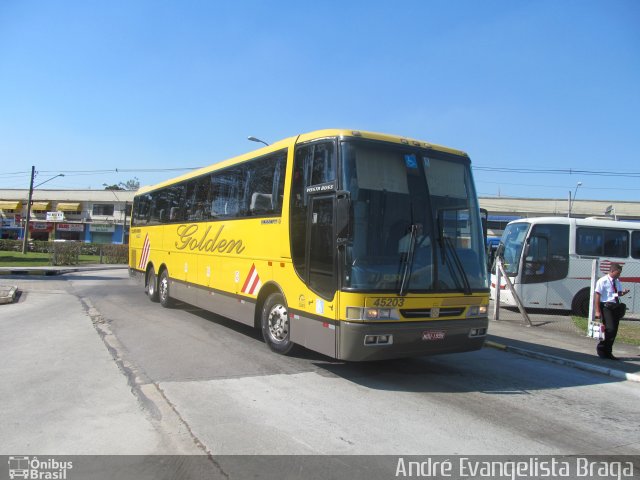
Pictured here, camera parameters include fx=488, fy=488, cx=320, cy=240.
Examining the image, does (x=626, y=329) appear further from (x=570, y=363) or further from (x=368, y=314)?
(x=368, y=314)

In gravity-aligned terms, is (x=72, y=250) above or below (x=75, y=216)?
below

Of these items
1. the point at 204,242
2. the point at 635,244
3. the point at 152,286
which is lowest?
the point at 152,286

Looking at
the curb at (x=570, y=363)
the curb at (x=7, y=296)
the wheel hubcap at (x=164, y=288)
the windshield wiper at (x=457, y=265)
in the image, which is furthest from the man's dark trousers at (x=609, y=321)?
the curb at (x=7, y=296)

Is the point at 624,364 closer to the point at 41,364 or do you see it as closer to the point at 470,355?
the point at 470,355

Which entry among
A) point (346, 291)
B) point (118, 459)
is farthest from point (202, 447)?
point (346, 291)

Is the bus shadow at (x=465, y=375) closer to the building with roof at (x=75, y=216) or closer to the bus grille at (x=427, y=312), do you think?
the bus grille at (x=427, y=312)

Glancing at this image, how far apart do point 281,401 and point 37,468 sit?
8.32 feet


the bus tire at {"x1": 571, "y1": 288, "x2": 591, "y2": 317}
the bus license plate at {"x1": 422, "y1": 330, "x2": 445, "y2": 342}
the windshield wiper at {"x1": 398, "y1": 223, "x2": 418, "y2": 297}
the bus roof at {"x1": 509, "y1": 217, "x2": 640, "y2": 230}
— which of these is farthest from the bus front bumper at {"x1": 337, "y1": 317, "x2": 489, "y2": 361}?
the bus tire at {"x1": 571, "y1": 288, "x2": 591, "y2": 317}

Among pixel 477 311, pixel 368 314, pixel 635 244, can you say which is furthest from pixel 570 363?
pixel 635 244

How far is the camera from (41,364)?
23.4 feet

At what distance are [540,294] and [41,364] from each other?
45.0ft

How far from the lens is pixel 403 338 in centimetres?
627

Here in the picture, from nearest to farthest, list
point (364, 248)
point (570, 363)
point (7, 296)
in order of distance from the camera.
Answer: point (364, 248), point (570, 363), point (7, 296)

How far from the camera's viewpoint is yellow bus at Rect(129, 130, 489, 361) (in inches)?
243
